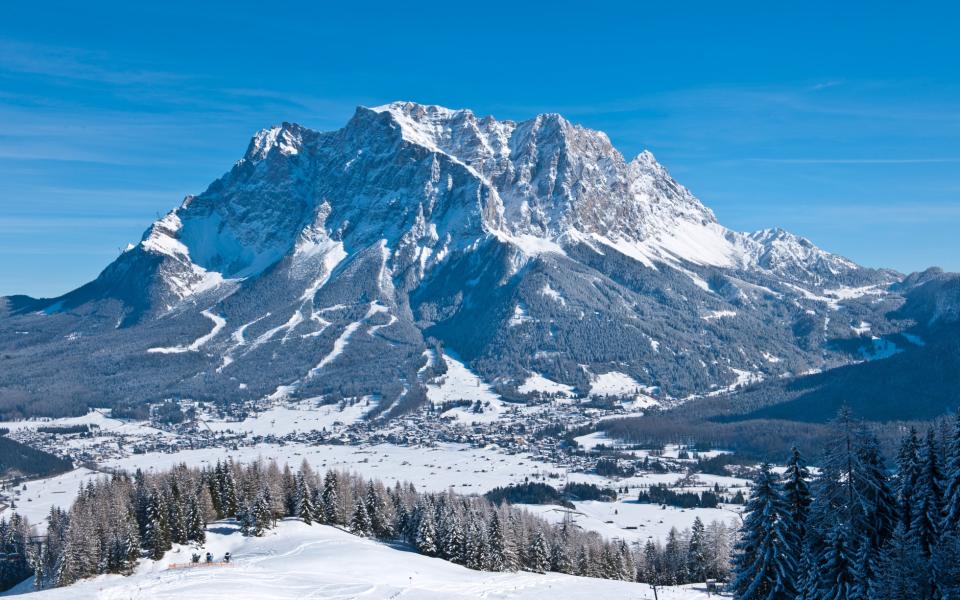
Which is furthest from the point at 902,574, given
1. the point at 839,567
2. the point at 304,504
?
the point at 304,504

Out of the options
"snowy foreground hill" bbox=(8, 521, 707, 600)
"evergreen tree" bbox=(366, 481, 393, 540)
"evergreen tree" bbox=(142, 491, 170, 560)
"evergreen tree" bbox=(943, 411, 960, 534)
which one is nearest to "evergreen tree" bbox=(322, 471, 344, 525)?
"evergreen tree" bbox=(366, 481, 393, 540)

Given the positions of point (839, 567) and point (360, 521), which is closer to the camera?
point (839, 567)

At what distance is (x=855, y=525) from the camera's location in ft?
158

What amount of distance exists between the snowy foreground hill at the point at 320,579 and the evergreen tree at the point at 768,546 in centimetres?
2713

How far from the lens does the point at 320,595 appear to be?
2886 inches

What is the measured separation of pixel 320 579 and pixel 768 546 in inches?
1758

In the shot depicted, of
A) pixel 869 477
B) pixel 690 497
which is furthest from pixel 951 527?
pixel 690 497

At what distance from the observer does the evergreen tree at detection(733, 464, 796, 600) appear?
51375 millimetres

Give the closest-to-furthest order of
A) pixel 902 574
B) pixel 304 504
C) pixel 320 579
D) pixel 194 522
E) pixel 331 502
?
pixel 902 574
pixel 320 579
pixel 194 522
pixel 304 504
pixel 331 502

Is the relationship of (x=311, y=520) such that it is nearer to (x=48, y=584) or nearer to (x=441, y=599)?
(x=48, y=584)

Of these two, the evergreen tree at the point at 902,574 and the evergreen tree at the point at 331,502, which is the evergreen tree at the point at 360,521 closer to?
the evergreen tree at the point at 331,502

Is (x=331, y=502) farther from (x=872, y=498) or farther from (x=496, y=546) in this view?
(x=872, y=498)

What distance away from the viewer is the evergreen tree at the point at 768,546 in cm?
5138

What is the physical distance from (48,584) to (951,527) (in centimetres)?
8162
